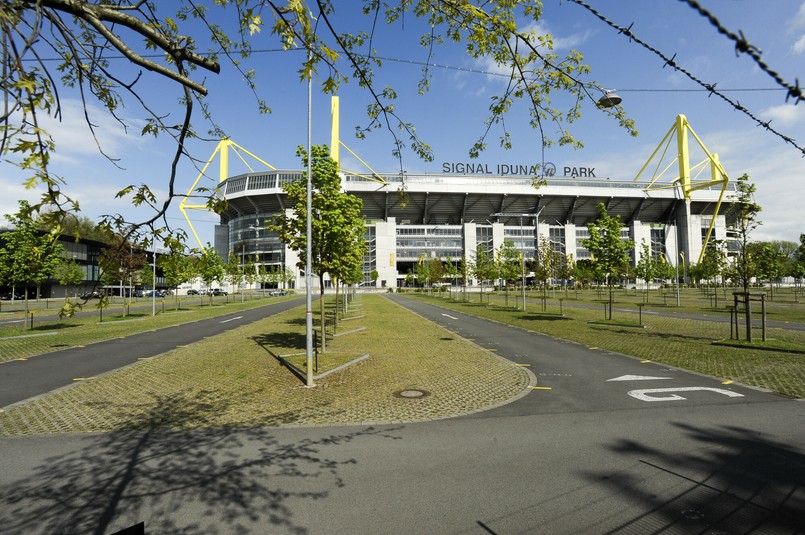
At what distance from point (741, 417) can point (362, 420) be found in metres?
6.88

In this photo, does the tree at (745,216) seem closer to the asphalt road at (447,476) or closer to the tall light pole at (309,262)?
the asphalt road at (447,476)

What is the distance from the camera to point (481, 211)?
390 feet

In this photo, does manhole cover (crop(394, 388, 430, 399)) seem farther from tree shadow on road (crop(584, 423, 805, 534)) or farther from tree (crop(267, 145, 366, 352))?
tree (crop(267, 145, 366, 352))

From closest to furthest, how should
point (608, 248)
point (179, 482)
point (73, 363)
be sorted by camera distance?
point (179, 482) → point (73, 363) → point (608, 248)

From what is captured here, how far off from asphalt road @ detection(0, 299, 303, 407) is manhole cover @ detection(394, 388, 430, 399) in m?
8.41

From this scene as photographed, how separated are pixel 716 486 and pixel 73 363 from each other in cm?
1671

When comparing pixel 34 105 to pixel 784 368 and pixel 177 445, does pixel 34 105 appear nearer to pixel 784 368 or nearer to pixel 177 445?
pixel 177 445

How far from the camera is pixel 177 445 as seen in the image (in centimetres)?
631

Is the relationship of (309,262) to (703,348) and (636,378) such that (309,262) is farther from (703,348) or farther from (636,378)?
(703,348)

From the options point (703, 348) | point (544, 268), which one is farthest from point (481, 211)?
point (703, 348)

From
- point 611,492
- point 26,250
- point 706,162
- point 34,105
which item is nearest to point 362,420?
point 611,492

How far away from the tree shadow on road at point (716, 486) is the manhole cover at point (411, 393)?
4.14m

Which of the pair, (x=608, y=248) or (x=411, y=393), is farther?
(x=608, y=248)

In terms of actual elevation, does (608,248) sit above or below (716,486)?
above
